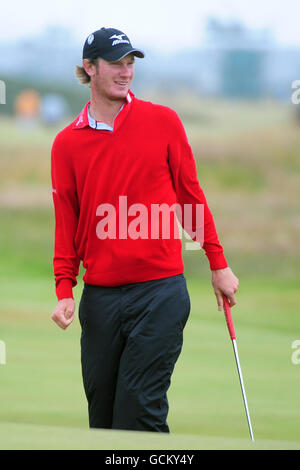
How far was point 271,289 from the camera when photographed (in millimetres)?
10375

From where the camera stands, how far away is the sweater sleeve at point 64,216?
3473 mm

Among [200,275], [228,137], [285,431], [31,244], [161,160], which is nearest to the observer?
[161,160]

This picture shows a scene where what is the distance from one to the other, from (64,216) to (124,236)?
259 mm

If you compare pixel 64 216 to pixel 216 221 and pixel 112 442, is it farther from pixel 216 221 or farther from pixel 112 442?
pixel 216 221

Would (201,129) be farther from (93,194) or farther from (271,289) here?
(93,194)

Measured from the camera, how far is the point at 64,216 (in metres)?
3.50

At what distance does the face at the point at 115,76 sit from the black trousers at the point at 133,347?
0.69 m

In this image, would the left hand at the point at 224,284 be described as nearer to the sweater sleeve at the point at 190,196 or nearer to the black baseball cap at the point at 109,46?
the sweater sleeve at the point at 190,196

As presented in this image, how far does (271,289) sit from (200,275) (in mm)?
1350

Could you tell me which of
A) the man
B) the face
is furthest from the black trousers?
the face

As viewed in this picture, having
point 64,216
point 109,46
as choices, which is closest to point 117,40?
point 109,46

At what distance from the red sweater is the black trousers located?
60 millimetres

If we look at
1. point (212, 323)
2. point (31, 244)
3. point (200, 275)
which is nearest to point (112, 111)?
point (212, 323)

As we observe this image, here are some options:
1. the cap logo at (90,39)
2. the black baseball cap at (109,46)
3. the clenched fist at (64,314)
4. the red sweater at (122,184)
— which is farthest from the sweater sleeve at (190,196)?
the clenched fist at (64,314)
